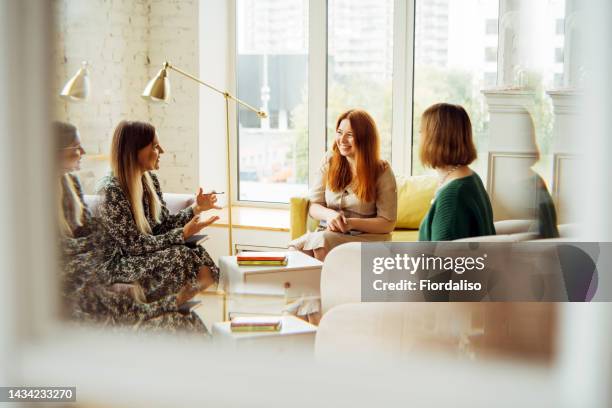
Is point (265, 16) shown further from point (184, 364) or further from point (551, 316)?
point (551, 316)

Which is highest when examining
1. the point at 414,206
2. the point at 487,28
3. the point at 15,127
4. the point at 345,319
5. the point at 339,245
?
the point at 487,28

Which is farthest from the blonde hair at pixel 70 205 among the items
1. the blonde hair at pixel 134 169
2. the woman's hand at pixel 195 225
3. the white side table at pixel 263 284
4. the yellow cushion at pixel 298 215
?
the yellow cushion at pixel 298 215

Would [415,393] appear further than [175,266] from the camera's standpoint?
No

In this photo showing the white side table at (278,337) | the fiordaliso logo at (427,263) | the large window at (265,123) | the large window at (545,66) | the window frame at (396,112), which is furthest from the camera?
the large window at (265,123)

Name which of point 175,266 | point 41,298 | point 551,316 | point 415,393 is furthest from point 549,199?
point 41,298

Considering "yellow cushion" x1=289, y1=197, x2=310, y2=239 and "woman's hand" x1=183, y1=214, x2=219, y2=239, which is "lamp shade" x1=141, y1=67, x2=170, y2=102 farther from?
"yellow cushion" x1=289, y1=197, x2=310, y2=239

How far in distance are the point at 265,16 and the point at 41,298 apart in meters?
0.94

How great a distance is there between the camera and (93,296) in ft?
5.75

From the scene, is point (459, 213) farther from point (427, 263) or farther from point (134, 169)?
point (134, 169)

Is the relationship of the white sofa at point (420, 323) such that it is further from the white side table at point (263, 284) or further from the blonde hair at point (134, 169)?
the blonde hair at point (134, 169)

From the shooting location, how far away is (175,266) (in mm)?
1775

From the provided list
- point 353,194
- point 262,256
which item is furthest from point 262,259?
point 353,194

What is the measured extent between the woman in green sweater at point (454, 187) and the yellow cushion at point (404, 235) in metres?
0.02

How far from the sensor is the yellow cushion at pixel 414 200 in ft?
4.98
